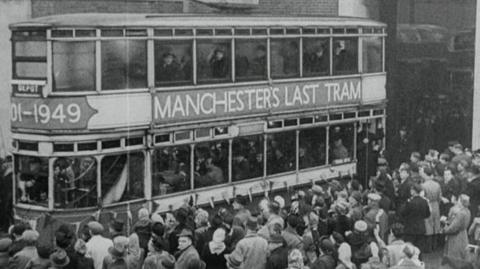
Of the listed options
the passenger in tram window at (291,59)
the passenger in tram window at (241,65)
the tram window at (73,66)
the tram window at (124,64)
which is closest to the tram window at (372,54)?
the passenger in tram window at (291,59)

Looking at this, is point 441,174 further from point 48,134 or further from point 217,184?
point 48,134

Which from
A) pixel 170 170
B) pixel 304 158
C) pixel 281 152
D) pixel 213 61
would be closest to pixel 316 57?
pixel 304 158

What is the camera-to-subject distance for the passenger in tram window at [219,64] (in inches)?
472

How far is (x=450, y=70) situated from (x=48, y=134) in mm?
9058

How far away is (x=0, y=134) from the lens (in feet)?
38.5

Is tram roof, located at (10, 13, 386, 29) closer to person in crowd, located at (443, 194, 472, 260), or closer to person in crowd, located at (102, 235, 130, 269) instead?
person in crowd, located at (102, 235, 130, 269)

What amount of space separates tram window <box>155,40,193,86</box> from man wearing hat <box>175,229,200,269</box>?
13.1 feet

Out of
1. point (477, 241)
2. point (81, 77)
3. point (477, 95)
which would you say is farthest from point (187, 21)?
point (477, 95)

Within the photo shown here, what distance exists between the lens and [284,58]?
13148 millimetres

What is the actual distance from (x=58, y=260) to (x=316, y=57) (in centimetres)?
766

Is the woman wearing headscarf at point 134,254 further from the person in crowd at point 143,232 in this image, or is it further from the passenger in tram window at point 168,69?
the passenger in tram window at point 168,69

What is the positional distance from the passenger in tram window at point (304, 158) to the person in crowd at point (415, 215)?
8.80 feet

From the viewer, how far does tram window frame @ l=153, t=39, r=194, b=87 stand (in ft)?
36.5

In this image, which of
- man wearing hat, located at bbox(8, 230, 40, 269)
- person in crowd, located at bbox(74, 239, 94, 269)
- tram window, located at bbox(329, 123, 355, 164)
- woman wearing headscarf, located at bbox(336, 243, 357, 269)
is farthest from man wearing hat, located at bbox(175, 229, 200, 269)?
tram window, located at bbox(329, 123, 355, 164)
